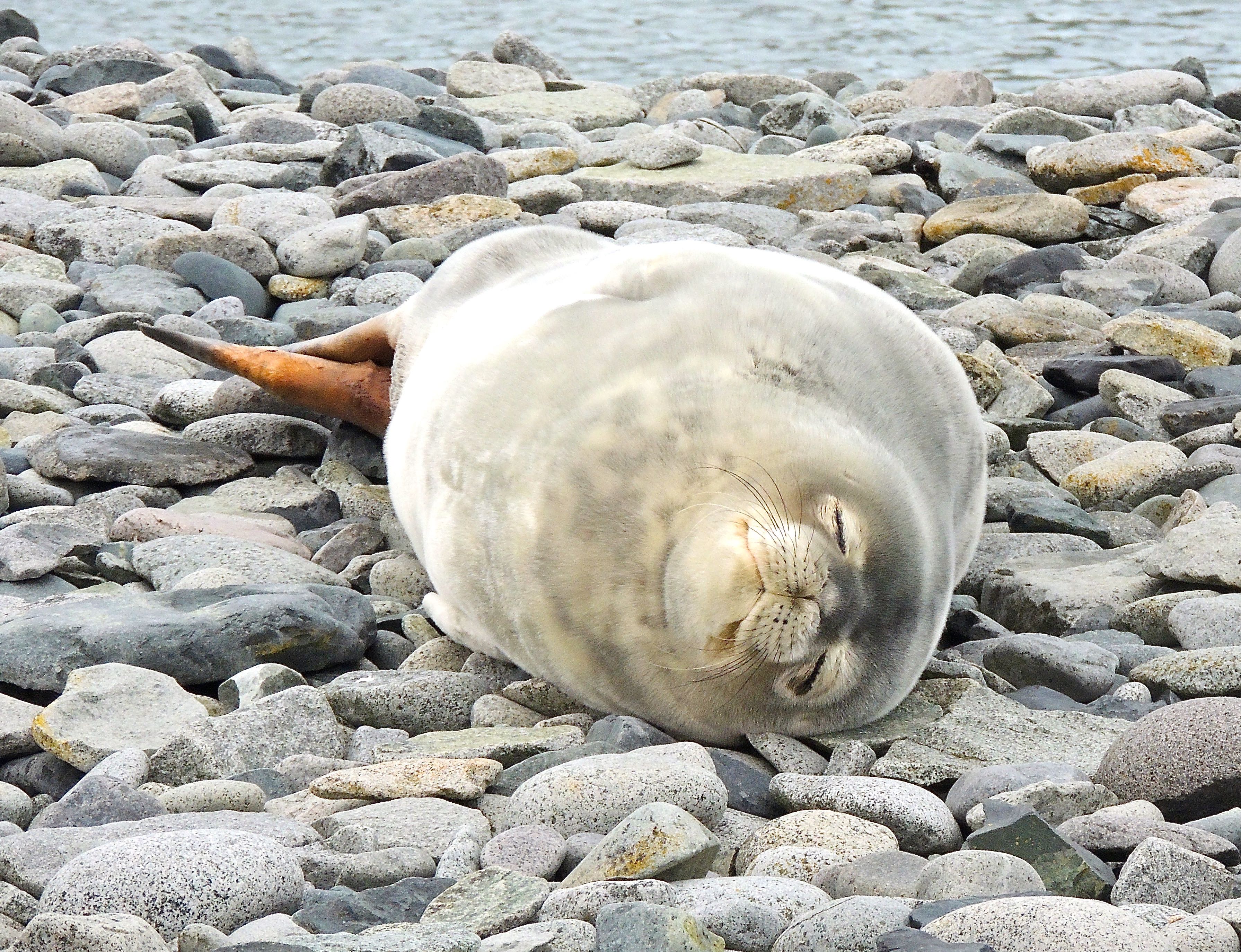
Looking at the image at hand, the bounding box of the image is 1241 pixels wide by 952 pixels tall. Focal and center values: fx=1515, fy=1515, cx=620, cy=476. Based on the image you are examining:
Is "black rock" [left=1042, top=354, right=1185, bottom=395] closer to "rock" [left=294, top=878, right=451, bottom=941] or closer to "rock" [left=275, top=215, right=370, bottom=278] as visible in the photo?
"rock" [left=275, top=215, right=370, bottom=278]

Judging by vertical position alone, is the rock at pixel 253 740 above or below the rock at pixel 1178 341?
above

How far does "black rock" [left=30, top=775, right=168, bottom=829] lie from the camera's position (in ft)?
8.27

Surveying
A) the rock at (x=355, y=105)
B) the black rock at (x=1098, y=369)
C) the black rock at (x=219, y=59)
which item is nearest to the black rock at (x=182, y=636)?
the black rock at (x=1098, y=369)

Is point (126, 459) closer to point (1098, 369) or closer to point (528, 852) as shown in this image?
point (528, 852)

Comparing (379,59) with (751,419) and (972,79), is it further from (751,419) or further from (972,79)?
(751,419)

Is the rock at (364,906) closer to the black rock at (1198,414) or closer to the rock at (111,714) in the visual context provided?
the rock at (111,714)

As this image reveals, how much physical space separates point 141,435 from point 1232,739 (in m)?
3.21

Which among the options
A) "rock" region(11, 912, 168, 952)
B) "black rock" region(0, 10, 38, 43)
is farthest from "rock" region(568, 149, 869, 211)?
"black rock" region(0, 10, 38, 43)

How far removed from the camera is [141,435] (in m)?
4.51

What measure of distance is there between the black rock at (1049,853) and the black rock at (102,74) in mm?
9296

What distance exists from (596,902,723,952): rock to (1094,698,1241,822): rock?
0.96 meters

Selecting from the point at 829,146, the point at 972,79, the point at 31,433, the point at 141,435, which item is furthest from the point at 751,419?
the point at 972,79

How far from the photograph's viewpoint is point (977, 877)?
2.12 meters

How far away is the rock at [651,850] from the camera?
7.16 feet
